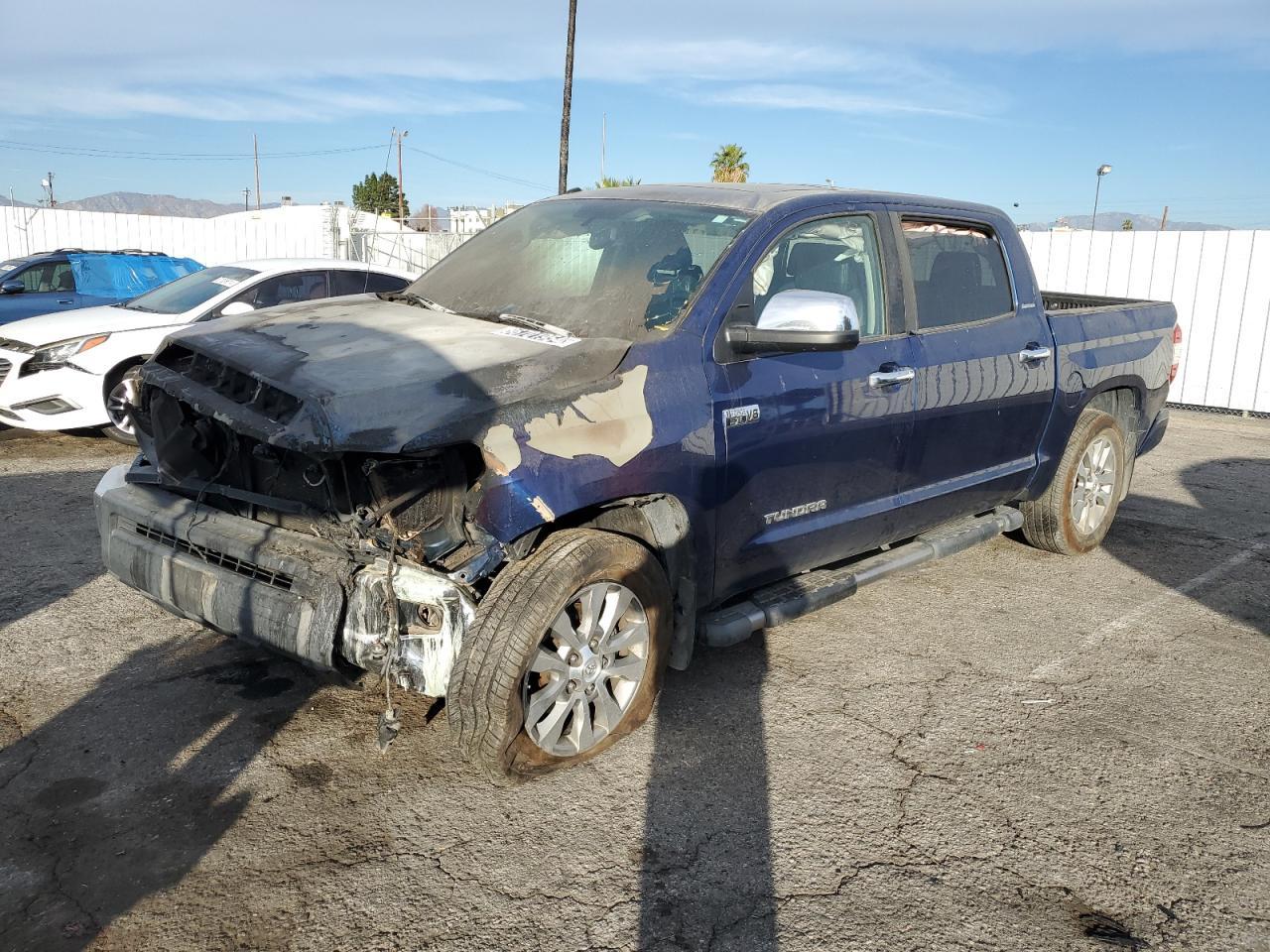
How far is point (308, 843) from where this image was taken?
9.55ft

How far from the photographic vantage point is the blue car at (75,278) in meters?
10.8

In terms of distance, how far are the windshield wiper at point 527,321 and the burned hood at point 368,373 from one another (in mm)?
57

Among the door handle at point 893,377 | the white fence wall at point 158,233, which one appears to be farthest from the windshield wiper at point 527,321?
A: the white fence wall at point 158,233

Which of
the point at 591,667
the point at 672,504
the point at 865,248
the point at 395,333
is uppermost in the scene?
the point at 865,248

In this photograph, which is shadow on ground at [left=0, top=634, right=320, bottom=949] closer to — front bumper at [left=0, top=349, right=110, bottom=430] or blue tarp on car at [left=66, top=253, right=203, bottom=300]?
front bumper at [left=0, top=349, right=110, bottom=430]

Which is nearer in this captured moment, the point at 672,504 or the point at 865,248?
the point at 672,504

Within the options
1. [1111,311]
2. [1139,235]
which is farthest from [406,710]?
[1139,235]

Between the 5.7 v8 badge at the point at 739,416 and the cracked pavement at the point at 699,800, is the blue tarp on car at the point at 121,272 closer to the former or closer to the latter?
the cracked pavement at the point at 699,800

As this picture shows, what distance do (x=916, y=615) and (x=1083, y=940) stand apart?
2452 millimetres

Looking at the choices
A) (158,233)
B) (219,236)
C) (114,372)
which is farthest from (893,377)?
(158,233)

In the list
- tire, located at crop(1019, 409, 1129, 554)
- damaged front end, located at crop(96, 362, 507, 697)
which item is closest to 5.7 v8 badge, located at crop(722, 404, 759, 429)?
damaged front end, located at crop(96, 362, 507, 697)

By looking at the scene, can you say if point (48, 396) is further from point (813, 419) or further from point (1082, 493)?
point (1082, 493)

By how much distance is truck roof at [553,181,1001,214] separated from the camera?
13.2ft

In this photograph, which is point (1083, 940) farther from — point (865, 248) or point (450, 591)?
point (865, 248)
